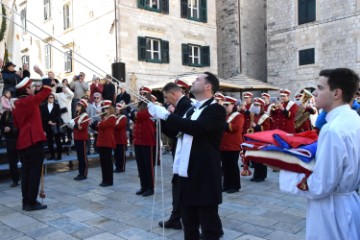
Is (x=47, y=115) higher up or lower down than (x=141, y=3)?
lower down

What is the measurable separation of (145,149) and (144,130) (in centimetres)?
38

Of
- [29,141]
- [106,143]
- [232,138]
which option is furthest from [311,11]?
[29,141]

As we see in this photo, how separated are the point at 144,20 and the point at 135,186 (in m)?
13.3

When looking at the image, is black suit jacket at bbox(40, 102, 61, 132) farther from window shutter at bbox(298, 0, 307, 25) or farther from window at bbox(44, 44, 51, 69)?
window shutter at bbox(298, 0, 307, 25)

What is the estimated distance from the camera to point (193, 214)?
3.59 meters

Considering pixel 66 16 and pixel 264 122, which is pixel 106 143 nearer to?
pixel 264 122

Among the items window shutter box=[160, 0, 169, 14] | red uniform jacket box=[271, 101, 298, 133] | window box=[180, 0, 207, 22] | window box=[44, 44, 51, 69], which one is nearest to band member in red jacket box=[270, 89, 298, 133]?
red uniform jacket box=[271, 101, 298, 133]

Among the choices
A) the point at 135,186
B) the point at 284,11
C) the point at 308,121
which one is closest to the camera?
the point at 135,186

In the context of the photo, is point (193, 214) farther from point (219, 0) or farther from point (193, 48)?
point (219, 0)

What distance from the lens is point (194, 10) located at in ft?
71.7

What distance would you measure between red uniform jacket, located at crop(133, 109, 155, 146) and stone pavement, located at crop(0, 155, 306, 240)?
3.46 feet

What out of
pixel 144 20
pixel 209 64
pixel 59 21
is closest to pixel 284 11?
pixel 209 64

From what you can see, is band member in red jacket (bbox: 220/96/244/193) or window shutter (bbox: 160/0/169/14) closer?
band member in red jacket (bbox: 220/96/244/193)

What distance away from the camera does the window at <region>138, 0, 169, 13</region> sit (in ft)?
62.6
